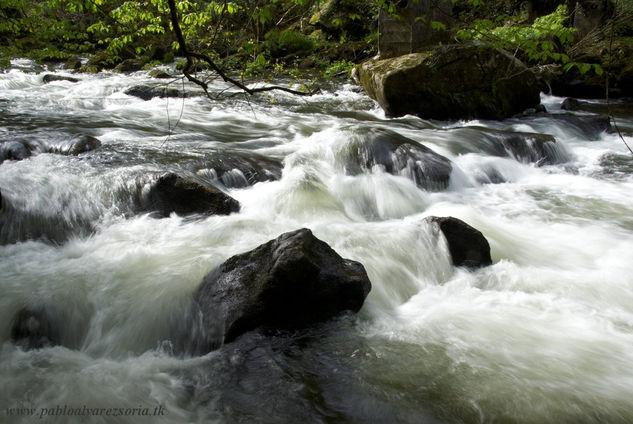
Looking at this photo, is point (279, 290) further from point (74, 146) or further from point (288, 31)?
point (74, 146)

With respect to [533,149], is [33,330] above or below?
below

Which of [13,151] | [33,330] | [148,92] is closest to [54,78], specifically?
[148,92]

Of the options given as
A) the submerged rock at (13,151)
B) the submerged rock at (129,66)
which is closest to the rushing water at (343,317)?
the submerged rock at (13,151)

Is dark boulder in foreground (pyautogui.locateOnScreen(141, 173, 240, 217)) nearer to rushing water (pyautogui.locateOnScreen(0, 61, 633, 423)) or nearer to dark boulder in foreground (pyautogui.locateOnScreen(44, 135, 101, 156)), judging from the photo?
rushing water (pyautogui.locateOnScreen(0, 61, 633, 423))

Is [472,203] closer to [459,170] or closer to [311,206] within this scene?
[459,170]

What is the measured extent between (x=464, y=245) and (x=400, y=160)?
2.82m

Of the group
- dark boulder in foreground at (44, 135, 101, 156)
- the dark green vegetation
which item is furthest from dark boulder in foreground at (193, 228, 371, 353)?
dark boulder in foreground at (44, 135, 101, 156)

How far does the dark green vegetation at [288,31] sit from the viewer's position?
343 cm

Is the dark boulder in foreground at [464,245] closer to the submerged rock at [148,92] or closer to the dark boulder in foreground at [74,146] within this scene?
the dark boulder in foreground at [74,146]

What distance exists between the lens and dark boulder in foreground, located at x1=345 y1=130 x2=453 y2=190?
6855 mm

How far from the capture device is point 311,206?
5.68m

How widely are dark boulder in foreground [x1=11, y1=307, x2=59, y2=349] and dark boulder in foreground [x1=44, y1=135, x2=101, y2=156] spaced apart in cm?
361

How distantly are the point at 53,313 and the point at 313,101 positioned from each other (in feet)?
34.1

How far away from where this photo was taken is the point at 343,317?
3518 mm
